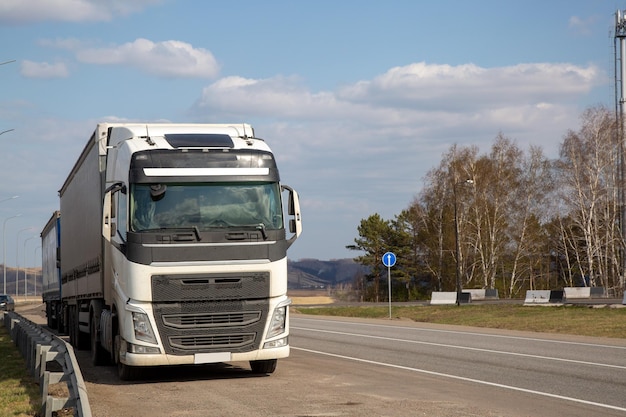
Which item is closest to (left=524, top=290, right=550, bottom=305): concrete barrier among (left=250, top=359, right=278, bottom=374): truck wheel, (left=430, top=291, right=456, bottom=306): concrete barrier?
(left=430, top=291, right=456, bottom=306): concrete barrier

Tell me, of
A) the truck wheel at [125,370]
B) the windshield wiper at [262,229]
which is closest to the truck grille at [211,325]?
the windshield wiper at [262,229]

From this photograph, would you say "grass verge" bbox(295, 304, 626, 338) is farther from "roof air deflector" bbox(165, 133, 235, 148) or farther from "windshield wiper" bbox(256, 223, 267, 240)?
"roof air deflector" bbox(165, 133, 235, 148)

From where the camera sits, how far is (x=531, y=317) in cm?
3922

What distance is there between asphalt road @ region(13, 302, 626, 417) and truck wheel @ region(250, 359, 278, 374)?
19 cm

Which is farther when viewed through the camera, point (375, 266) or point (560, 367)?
point (375, 266)

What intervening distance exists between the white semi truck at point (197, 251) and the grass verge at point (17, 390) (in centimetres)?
148

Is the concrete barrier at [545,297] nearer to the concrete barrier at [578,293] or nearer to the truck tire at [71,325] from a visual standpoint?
the concrete barrier at [578,293]

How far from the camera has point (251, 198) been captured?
Answer: 14438 mm

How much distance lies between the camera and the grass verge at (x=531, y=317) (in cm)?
3097

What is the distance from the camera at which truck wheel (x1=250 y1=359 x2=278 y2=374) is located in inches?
605

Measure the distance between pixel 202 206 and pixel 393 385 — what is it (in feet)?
12.5

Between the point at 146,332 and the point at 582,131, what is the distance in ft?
190

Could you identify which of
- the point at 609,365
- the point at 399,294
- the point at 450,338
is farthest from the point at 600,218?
the point at 609,365

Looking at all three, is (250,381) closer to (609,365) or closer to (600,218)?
(609,365)
